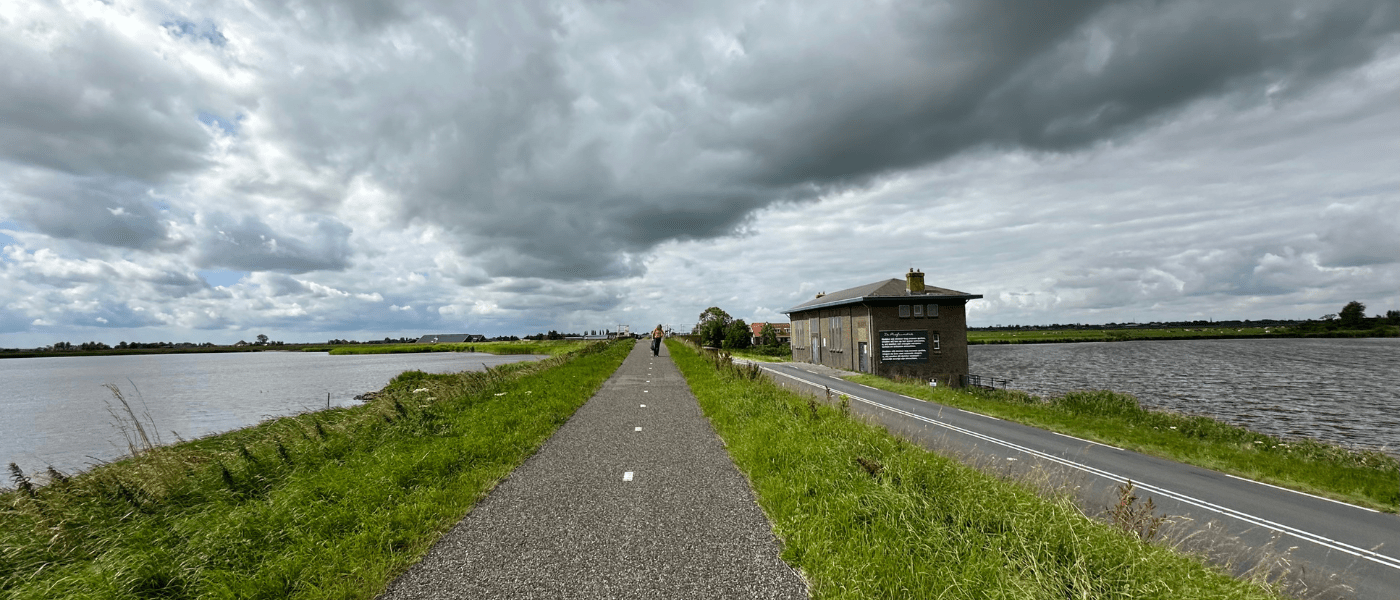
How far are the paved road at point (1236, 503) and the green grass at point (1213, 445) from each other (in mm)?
890

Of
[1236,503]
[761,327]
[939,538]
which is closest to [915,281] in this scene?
[1236,503]

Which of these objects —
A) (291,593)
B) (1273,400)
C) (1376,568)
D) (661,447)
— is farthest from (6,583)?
(1273,400)

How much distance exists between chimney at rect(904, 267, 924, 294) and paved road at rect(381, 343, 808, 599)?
3586 centimetres

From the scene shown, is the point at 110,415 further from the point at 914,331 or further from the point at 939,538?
the point at 914,331

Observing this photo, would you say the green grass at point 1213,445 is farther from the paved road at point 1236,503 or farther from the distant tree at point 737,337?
the distant tree at point 737,337

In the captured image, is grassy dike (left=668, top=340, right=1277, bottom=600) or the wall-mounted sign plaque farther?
the wall-mounted sign plaque

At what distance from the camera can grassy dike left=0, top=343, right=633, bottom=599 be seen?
536 centimetres

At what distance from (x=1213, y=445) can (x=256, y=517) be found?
25136 mm

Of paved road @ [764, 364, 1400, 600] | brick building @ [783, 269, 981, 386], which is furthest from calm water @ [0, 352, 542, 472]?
brick building @ [783, 269, 981, 386]

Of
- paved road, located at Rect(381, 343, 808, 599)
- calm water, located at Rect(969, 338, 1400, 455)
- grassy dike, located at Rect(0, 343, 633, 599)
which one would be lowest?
calm water, located at Rect(969, 338, 1400, 455)

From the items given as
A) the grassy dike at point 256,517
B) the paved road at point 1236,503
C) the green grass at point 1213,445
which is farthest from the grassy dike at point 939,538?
the green grass at point 1213,445

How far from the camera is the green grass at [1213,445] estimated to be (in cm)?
1251

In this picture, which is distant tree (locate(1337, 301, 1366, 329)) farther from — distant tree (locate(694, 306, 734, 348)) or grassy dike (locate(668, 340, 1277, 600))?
grassy dike (locate(668, 340, 1277, 600))

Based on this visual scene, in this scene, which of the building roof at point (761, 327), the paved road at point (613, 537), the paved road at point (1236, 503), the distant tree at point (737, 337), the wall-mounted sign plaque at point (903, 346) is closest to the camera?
the paved road at point (613, 537)
